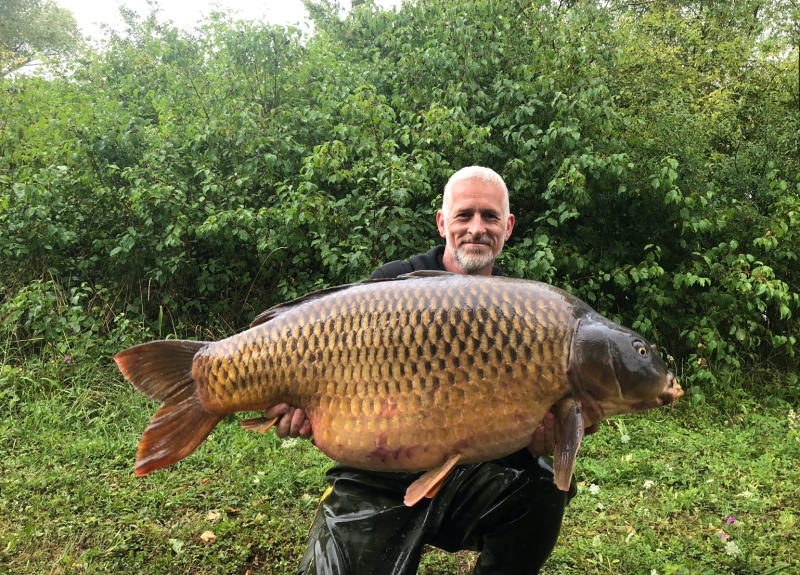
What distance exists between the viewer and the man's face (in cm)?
192

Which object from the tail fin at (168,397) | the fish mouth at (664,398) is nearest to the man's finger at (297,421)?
the tail fin at (168,397)

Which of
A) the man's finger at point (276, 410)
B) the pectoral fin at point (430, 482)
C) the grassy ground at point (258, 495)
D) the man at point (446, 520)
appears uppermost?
the man's finger at point (276, 410)

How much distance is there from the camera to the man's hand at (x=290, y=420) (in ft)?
4.48

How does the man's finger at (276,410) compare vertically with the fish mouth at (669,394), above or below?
below

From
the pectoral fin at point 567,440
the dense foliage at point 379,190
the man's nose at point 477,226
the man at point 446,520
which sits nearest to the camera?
the pectoral fin at point 567,440

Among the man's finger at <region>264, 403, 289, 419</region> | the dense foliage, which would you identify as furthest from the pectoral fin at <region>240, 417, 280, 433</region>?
the dense foliage

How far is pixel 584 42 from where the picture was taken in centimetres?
413

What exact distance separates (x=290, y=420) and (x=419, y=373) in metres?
0.39

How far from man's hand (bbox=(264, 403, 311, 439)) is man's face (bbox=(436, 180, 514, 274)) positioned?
0.83 meters

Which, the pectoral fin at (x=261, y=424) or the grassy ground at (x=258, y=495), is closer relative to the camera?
the pectoral fin at (x=261, y=424)

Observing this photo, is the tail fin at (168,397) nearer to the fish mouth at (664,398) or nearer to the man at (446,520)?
the man at (446,520)

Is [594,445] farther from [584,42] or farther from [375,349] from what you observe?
[584,42]

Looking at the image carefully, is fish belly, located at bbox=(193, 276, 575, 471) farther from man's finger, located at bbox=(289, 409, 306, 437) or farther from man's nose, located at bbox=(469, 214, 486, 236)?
man's nose, located at bbox=(469, 214, 486, 236)

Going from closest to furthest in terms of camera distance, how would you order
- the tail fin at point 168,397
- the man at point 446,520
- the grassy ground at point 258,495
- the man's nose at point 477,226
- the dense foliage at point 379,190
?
the tail fin at point 168,397 → the man at point 446,520 → the man's nose at point 477,226 → the grassy ground at point 258,495 → the dense foliage at point 379,190
